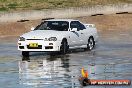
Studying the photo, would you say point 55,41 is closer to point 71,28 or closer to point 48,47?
point 48,47

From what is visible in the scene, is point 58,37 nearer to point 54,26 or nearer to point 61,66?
point 54,26

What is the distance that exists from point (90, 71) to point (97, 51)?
7.80m

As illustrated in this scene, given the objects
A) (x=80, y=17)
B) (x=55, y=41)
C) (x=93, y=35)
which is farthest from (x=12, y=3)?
(x=55, y=41)

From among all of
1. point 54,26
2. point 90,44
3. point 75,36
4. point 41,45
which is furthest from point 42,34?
point 90,44

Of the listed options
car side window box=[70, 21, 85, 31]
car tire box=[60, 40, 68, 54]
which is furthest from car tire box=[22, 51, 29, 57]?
car side window box=[70, 21, 85, 31]

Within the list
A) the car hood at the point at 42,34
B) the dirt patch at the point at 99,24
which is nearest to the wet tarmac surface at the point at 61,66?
the car hood at the point at 42,34

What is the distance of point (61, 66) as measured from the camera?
20078mm

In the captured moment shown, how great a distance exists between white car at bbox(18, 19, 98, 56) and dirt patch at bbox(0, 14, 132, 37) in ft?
35.5

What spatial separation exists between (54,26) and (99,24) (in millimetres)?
17520

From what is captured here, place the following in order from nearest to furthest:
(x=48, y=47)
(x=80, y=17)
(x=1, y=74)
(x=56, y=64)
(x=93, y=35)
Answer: (x=1, y=74) → (x=56, y=64) → (x=48, y=47) → (x=93, y=35) → (x=80, y=17)

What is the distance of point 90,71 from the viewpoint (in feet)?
60.2

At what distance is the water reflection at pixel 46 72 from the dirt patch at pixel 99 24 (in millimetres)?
15198

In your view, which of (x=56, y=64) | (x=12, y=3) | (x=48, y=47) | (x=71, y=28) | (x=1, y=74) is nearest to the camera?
(x=1, y=74)

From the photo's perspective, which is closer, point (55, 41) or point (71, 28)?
point (55, 41)
